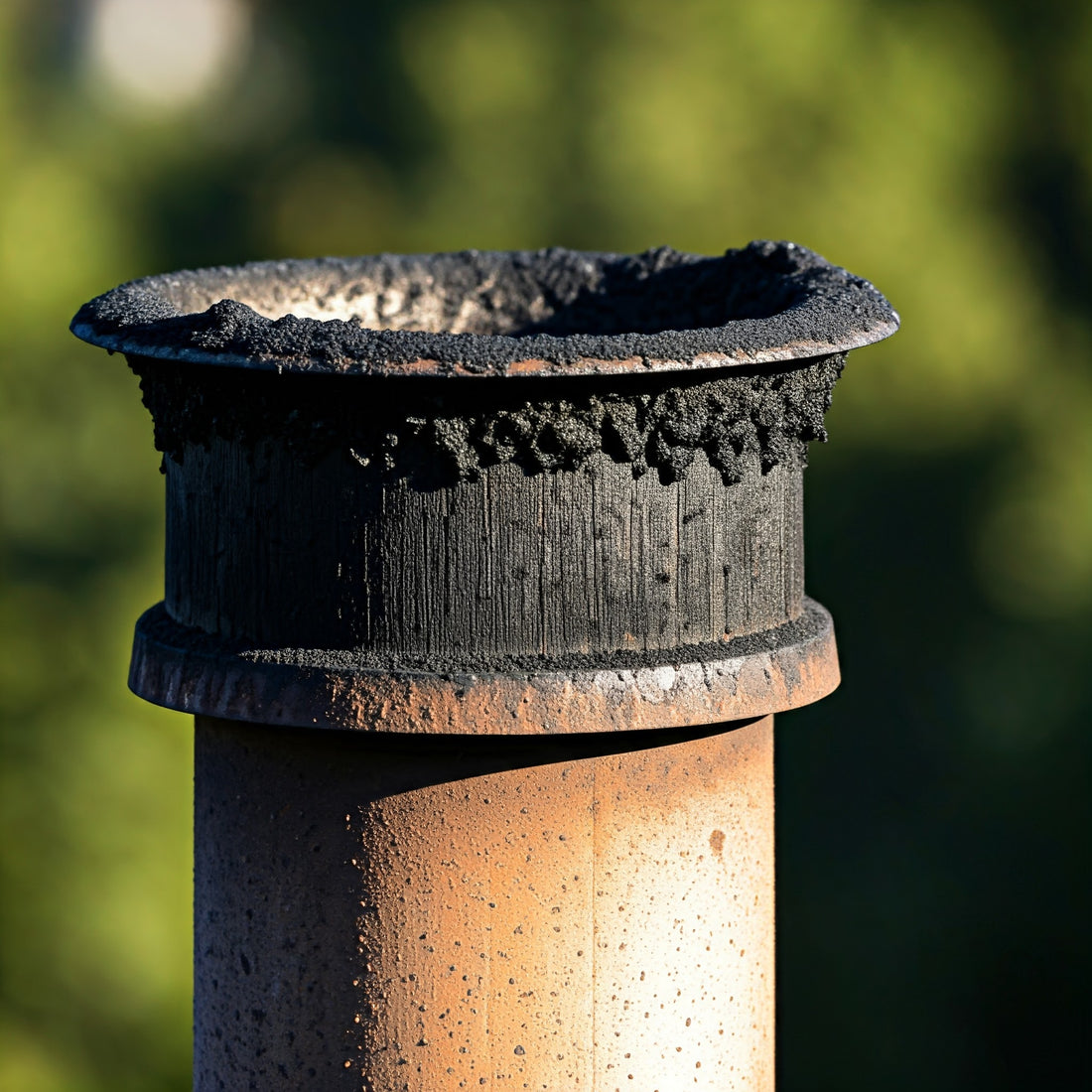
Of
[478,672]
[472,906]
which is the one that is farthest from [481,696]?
[472,906]

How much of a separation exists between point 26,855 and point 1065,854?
406 cm

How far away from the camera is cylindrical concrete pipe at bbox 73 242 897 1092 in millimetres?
2049

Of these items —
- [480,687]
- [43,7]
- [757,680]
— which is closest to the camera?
[480,687]

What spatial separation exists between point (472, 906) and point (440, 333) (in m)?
0.73

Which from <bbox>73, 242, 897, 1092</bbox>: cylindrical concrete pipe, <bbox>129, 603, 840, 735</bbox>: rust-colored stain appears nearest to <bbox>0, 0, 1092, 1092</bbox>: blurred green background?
<bbox>73, 242, 897, 1092</bbox>: cylindrical concrete pipe

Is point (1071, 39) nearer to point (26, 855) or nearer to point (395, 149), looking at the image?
point (395, 149)

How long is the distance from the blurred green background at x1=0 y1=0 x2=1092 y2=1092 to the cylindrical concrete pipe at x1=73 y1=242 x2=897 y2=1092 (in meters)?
4.92

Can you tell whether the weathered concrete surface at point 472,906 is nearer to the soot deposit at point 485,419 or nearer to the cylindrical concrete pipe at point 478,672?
the cylindrical concrete pipe at point 478,672

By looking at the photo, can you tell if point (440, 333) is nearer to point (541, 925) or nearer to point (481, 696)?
point (481, 696)

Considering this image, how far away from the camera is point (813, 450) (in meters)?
7.05

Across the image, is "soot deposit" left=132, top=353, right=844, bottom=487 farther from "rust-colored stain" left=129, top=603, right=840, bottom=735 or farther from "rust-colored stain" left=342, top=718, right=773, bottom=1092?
"rust-colored stain" left=342, top=718, right=773, bottom=1092

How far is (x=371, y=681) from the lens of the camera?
6.73ft

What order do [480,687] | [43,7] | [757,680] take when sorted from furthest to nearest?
[43,7]
[757,680]
[480,687]

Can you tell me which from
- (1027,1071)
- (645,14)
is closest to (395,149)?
(645,14)
